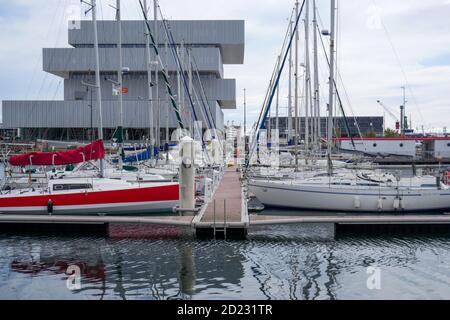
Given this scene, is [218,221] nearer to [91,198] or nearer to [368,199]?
[91,198]

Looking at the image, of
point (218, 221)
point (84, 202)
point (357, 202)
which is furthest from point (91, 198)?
point (357, 202)

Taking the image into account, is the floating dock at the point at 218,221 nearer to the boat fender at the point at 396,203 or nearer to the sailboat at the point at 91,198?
the sailboat at the point at 91,198

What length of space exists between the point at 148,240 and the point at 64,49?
72.6m

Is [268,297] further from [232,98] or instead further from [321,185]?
[232,98]

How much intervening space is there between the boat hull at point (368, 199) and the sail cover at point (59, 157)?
10.8 m

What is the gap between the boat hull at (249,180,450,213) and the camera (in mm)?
29953

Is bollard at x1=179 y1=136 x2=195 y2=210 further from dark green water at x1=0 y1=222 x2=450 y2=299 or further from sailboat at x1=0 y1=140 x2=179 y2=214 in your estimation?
dark green water at x1=0 y1=222 x2=450 y2=299

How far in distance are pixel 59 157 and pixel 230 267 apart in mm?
13596

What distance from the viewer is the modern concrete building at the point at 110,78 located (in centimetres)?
8469

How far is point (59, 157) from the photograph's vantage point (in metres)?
28.7

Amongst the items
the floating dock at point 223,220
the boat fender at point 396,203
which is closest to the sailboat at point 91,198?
the floating dock at point 223,220

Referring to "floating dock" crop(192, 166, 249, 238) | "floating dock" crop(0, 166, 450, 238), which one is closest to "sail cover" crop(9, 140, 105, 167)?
"floating dock" crop(0, 166, 450, 238)

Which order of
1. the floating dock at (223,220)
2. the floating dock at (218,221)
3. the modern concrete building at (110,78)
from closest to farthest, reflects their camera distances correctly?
the floating dock at (223,220) → the floating dock at (218,221) → the modern concrete building at (110,78)
